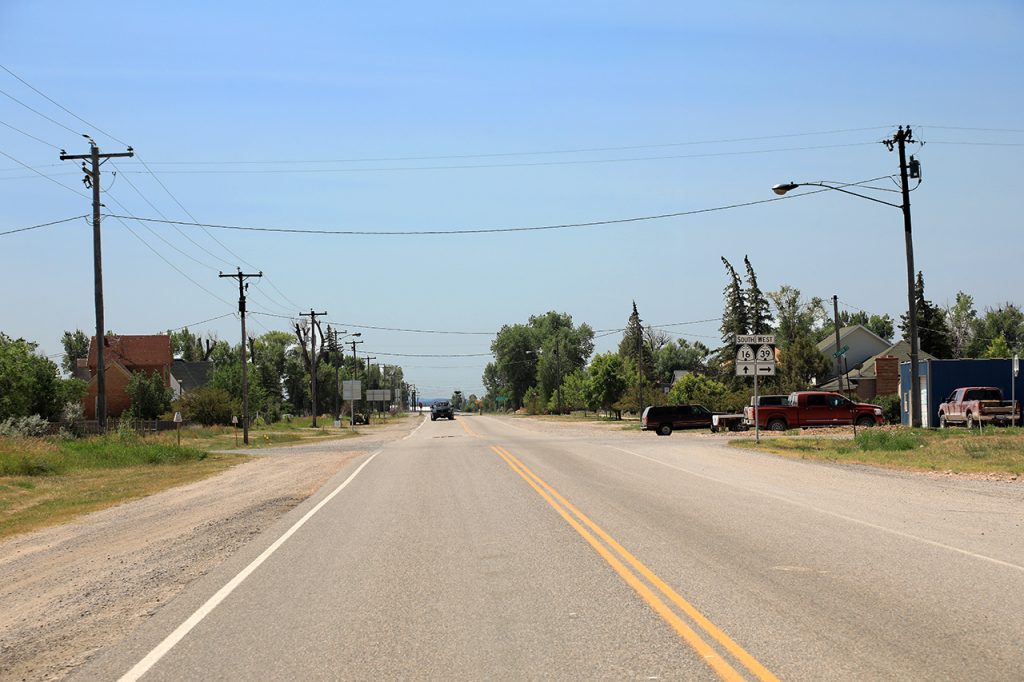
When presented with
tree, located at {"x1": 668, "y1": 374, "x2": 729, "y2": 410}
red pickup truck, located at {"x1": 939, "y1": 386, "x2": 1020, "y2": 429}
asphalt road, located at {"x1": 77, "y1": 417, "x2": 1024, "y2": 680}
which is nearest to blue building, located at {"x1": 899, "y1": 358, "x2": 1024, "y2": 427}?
red pickup truck, located at {"x1": 939, "y1": 386, "x2": 1020, "y2": 429}

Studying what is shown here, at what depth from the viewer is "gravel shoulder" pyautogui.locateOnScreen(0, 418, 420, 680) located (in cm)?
809

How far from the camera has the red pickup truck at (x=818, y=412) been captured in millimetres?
46844

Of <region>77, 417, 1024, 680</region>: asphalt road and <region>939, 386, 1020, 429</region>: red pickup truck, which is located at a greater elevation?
<region>939, 386, 1020, 429</region>: red pickup truck

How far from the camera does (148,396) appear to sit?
80.8 m

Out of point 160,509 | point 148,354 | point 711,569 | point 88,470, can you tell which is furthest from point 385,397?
point 711,569

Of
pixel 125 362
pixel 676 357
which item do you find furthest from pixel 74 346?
pixel 676 357

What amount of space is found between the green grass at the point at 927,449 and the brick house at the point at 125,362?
66.8 meters

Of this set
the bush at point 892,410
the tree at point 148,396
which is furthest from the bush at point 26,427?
the bush at point 892,410

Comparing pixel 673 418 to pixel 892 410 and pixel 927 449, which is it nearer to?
pixel 892 410

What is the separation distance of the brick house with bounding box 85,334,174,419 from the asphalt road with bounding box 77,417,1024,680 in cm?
7629

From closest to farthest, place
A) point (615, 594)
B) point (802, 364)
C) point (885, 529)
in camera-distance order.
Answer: point (615, 594) → point (885, 529) → point (802, 364)

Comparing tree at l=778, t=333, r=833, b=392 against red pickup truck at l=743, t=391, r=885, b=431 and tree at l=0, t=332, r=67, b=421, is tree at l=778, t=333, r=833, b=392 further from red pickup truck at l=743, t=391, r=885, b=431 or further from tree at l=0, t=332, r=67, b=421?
tree at l=0, t=332, r=67, b=421

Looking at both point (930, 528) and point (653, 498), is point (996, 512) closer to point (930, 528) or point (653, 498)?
point (930, 528)

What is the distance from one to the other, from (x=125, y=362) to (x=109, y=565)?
86.0 m
